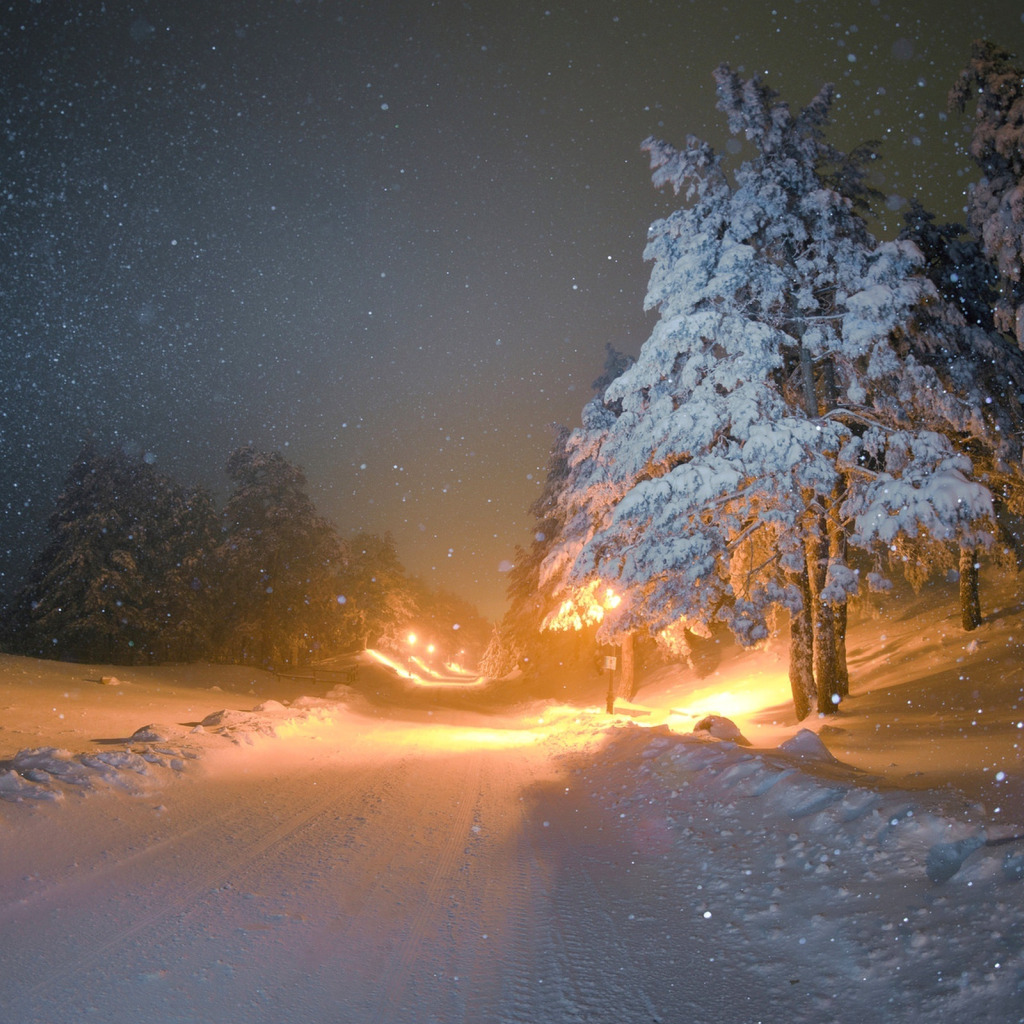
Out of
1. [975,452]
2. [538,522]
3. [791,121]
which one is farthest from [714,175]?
Result: [538,522]

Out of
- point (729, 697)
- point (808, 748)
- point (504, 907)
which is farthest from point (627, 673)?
point (504, 907)

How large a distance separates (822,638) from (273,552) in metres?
29.1

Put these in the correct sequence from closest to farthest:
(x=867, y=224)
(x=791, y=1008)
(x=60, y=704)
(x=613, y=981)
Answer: (x=791, y=1008)
(x=613, y=981)
(x=867, y=224)
(x=60, y=704)

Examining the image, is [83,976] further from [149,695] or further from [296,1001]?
[149,695]

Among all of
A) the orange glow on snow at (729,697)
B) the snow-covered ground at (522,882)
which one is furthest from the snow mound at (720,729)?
the orange glow on snow at (729,697)

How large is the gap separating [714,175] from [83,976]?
15854mm

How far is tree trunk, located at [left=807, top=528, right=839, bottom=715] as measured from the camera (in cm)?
1358

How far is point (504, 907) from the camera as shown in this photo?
4.94 meters

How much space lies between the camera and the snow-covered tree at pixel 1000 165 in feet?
40.9

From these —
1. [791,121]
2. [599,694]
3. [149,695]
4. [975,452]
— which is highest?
[791,121]

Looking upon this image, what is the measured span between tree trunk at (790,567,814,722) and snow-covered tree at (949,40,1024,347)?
667 centimetres

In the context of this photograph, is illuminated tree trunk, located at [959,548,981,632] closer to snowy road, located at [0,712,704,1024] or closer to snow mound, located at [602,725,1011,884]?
snow mound, located at [602,725,1011,884]

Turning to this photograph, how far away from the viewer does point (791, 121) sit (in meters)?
13.9

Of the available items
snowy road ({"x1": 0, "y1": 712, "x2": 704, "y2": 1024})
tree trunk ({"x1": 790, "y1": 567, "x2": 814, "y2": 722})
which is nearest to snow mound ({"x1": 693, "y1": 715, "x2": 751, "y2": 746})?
tree trunk ({"x1": 790, "y1": 567, "x2": 814, "y2": 722})
